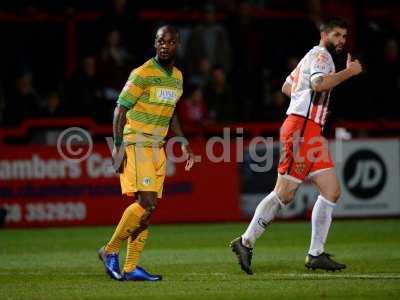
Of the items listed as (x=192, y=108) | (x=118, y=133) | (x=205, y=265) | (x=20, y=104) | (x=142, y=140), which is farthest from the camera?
(x=192, y=108)

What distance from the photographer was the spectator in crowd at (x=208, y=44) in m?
16.8

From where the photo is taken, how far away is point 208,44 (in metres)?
16.9

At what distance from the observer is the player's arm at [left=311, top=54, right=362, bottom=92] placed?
926 cm

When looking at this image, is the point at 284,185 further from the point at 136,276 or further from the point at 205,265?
the point at 136,276

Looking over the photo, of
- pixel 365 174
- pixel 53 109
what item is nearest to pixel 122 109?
pixel 53 109

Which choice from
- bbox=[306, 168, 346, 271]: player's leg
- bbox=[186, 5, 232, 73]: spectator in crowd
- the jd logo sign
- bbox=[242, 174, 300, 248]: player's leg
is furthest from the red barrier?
bbox=[306, 168, 346, 271]: player's leg

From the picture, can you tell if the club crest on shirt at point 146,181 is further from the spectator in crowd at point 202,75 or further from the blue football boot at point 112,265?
the spectator in crowd at point 202,75

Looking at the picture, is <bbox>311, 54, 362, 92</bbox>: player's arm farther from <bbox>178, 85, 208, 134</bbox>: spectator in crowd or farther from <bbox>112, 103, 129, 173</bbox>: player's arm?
<bbox>178, 85, 208, 134</bbox>: spectator in crowd

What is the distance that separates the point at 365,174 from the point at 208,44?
3.39 meters

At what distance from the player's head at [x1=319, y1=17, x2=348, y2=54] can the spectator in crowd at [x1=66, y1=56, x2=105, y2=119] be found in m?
6.62

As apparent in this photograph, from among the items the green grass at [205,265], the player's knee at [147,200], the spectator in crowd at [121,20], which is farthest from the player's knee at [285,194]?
the spectator in crowd at [121,20]

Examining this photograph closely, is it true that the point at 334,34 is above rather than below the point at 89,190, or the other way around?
above

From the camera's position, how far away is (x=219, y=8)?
18109 mm

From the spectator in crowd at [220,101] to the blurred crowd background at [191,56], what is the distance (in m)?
0.02
